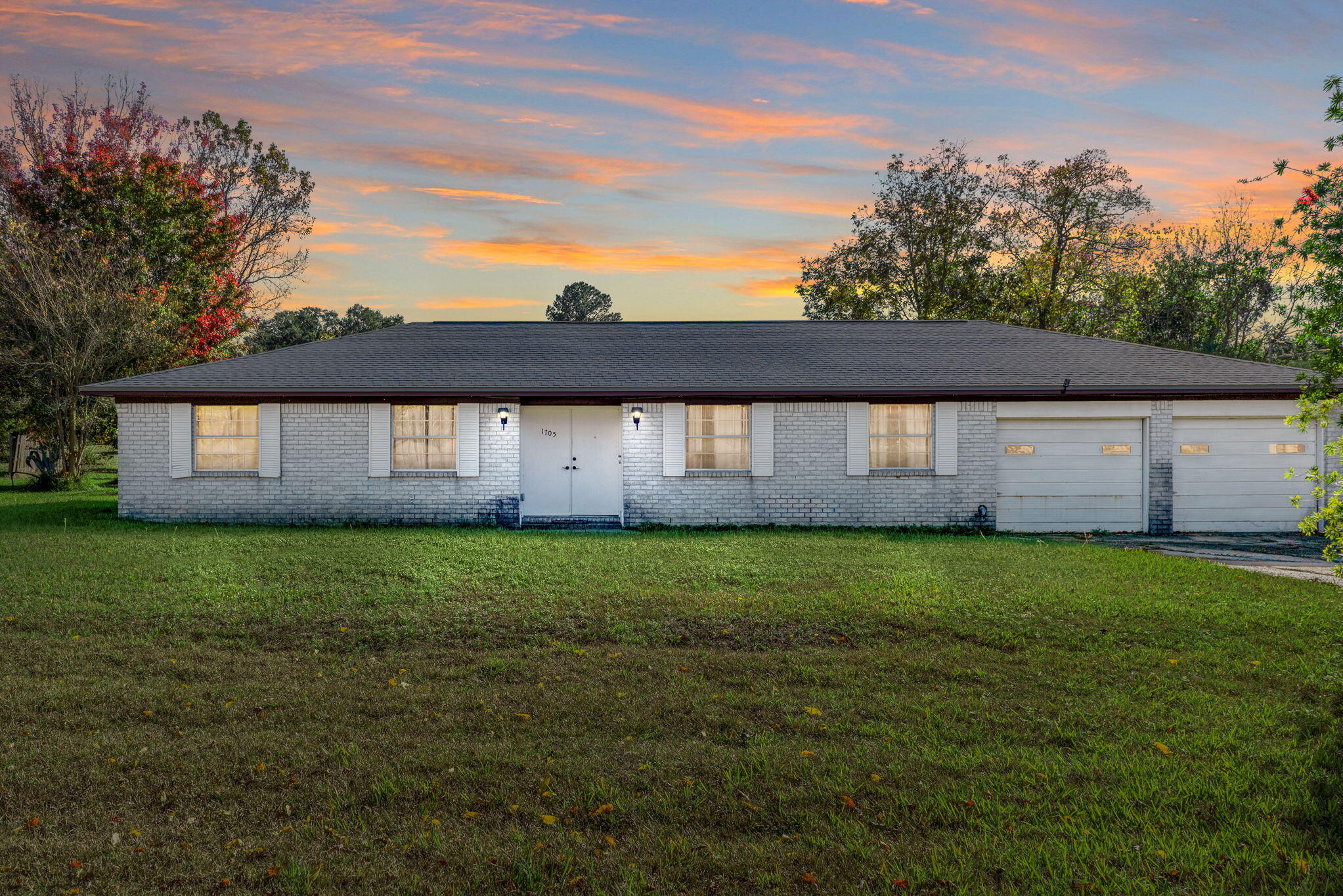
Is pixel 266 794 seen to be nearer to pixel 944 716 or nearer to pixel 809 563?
pixel 944 716

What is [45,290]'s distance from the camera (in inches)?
821

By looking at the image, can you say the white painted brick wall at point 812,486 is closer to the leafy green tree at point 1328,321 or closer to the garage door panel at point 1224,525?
the garage door panel at point 1224,525

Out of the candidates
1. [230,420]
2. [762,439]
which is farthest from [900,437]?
[230,420]

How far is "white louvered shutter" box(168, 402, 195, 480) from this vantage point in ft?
47.7

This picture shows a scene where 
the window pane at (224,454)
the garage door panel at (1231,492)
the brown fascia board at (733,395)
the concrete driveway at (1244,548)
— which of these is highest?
the brown fascia board at (733,395)

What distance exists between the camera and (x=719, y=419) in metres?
14.9

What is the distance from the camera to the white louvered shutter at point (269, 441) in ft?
47.7

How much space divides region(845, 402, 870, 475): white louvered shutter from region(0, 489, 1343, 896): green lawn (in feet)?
18.3

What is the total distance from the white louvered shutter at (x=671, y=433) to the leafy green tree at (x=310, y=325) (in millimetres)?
26889

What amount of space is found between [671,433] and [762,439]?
167 cm

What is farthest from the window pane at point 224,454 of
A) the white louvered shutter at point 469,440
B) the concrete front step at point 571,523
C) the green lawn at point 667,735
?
the green lawn at point 667,735

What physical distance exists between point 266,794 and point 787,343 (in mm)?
14757

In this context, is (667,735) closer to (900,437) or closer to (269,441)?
(900,437)

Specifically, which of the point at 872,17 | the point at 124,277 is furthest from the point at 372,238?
the point at 872,17
